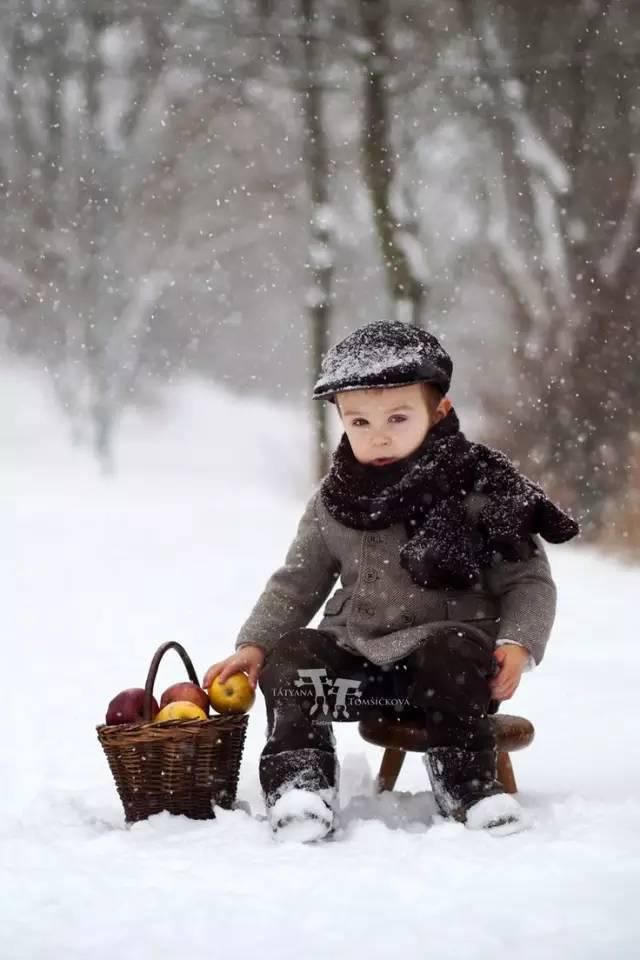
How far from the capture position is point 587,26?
11242 millimetres

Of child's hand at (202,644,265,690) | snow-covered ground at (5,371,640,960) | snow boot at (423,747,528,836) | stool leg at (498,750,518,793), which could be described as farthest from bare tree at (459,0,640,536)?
snow boot at (423,747,528,836)

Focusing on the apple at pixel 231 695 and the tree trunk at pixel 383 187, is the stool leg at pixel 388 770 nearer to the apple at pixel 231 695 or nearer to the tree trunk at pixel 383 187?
the apple at pixel 231 695

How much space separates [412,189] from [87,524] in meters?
5.25

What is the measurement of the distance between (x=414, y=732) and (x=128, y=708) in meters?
0.82

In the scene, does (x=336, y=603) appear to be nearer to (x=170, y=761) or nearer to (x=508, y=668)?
(x=508, y=668)

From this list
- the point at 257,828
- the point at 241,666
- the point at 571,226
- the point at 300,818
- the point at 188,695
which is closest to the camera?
the point at 300,818

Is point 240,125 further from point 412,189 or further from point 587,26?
point 587,26

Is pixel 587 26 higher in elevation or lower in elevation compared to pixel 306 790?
higher

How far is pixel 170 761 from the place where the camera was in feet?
10.5

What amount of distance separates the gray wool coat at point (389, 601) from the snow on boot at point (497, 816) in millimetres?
466

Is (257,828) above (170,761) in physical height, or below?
below

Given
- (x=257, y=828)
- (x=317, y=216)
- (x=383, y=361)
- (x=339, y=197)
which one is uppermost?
(x=339, y=197)

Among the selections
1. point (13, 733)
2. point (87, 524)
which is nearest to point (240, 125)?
point (87, 524)

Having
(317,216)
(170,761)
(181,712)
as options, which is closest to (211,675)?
(181,712)
